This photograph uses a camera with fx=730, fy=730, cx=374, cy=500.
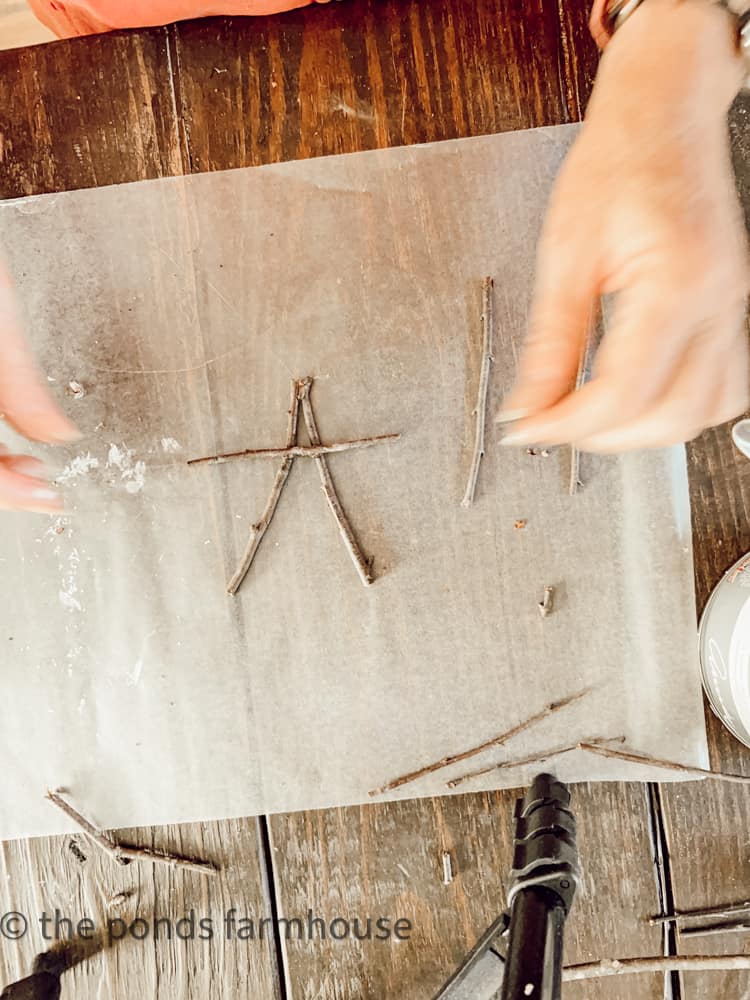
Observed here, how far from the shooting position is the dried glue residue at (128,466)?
0.67 meters

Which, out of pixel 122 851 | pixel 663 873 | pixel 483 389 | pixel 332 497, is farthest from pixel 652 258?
pixel 122 851

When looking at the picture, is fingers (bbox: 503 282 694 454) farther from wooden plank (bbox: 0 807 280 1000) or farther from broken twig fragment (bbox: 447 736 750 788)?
wooden plank (bbox: 0 807 280 1000)

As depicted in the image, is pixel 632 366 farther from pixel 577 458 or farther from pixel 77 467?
A: pixel 77 467

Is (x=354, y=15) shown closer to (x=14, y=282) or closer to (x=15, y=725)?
(x=14, y=282)

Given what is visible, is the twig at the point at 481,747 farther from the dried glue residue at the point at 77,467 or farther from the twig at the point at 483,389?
the dried glue residue at the point at 77,467

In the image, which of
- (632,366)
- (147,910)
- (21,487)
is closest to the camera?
(632,366)

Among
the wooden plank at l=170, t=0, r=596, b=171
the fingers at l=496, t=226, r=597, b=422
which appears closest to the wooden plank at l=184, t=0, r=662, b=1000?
the wooden plank at l=170, t=0, r=596, b=171

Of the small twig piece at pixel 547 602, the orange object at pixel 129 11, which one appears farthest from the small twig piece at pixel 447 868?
the orange object at pixel 129 11

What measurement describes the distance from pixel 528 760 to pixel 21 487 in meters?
0.49

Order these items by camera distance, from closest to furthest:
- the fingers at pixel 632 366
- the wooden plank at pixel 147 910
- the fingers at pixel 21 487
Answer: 1. the fingers at pixel 632 366
2. the fingers at pixel 21 487
3. the wooden plank at pixel 147 910

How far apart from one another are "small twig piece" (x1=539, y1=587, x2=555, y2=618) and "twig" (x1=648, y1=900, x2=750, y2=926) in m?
0.29

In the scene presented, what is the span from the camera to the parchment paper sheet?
0.65 metres

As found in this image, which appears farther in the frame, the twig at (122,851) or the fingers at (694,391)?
the twig at (122,851)

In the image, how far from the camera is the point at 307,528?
67 centimetres
